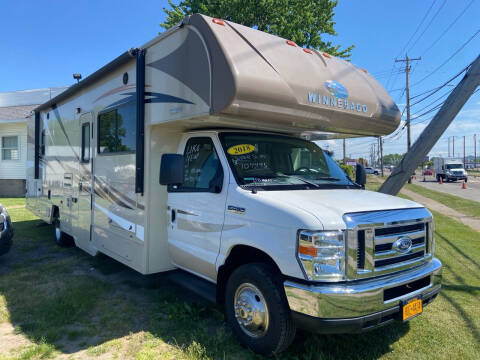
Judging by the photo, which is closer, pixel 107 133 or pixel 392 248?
pixel 392 248

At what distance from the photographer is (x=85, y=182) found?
6121 millimetres

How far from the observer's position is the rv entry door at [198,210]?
3.87m

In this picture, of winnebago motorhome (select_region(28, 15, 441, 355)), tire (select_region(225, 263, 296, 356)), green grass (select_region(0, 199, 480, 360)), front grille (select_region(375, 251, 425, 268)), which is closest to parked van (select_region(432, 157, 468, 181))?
green grass (select_region(0, 199, 480, 360))

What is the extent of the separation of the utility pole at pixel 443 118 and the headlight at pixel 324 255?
12.6ft

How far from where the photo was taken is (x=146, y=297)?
496 cm

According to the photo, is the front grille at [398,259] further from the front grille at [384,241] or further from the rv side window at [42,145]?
the rv side window at [42,145]

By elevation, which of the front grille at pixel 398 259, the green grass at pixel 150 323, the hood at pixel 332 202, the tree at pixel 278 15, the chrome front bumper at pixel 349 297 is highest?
the tree at pixel 278 15

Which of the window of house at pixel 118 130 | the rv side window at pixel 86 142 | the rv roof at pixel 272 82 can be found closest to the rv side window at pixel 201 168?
the rv roof at pixel 272 82

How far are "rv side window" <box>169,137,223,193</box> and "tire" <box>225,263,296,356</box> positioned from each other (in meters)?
0.96

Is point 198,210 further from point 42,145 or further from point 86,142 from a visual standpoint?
point 42,145

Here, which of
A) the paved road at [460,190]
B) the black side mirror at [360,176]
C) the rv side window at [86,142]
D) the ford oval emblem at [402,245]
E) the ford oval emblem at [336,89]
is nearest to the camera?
the ford oval emblem at [402,245]

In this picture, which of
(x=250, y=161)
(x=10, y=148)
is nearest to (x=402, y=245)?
(x=250, y=161)

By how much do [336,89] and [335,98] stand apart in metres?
0.15

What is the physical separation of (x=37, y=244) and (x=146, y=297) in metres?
4.40
